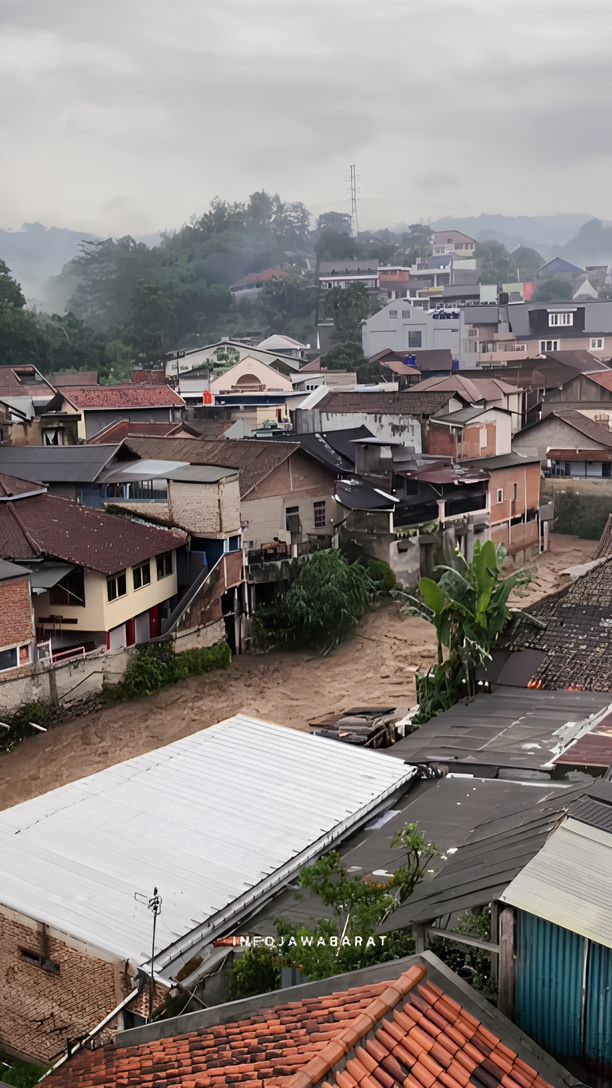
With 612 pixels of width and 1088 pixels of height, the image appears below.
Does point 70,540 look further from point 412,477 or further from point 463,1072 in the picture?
point 463,1072

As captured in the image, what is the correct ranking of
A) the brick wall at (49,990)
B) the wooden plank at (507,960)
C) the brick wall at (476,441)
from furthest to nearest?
the brick wall at (476,441) < the brick wall at (49,990) < the wooden plank at (507,960)

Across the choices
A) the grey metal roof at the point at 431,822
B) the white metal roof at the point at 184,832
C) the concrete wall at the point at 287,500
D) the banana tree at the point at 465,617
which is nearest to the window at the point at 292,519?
the concrete wall at the point at 287,500

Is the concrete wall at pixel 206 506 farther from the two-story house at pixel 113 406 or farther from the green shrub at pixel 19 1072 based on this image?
the green shrub at pixel 19 1072

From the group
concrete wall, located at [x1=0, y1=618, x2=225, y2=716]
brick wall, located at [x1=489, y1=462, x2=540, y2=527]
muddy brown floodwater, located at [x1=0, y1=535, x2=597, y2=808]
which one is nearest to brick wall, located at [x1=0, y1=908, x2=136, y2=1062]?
muddy brown floodwater, located at [x1=0, y1=535, x2=597, y2=808]

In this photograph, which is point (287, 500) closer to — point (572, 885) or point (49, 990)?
point (49, 990)

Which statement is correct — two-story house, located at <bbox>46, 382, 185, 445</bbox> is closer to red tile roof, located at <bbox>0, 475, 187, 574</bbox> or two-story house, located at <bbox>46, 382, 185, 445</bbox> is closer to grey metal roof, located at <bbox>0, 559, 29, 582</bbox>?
red tile roof, located at <bbox>0, 475, 187, 574</bbox>

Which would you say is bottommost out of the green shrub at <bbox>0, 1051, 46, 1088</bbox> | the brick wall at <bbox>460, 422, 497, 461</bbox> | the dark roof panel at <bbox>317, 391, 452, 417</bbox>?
the green shrub at <bbox>0, 1051, 46, 1088</bbox>
